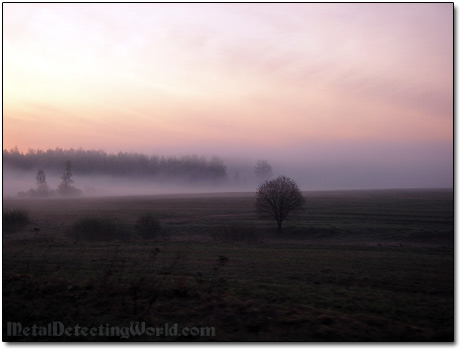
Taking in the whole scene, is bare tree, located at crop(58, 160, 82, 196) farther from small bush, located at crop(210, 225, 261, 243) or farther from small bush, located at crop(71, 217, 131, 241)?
small bush, located at crop(210, 225, 261, 243)

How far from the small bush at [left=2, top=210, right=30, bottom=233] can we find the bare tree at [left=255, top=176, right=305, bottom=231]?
24.9 metres

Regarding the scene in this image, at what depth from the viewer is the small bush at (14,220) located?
30572 millimetres

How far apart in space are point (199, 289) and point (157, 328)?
8.96ft

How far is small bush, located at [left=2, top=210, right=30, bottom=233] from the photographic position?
30.6 meters

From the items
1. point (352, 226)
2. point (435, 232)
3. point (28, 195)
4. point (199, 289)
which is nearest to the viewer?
point (199, 289)

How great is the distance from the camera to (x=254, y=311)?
28.8ft

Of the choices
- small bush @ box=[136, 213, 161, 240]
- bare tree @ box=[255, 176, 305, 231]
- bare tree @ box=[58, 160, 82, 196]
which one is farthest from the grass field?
bare tree @ box=[58, 160, 82, 196]

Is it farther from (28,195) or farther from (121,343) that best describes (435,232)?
(28,195)

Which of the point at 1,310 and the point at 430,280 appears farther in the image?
the point at 430,280

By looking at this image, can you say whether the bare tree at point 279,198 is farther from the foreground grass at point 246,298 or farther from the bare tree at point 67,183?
the bare tree at point 67,183

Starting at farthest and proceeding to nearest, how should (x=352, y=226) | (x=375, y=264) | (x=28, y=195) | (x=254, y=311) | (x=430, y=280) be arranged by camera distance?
(x=28, y=195) < (x=352, y=226) < (x=375, y=264) < (x=430, y=280) < (x=254, y=311)

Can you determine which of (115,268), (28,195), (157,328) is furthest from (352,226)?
(28,195)

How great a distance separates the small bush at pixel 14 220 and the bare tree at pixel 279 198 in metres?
24.9

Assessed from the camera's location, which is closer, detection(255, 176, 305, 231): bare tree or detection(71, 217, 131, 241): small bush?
detection(71, 217, 131, 241): small bush
